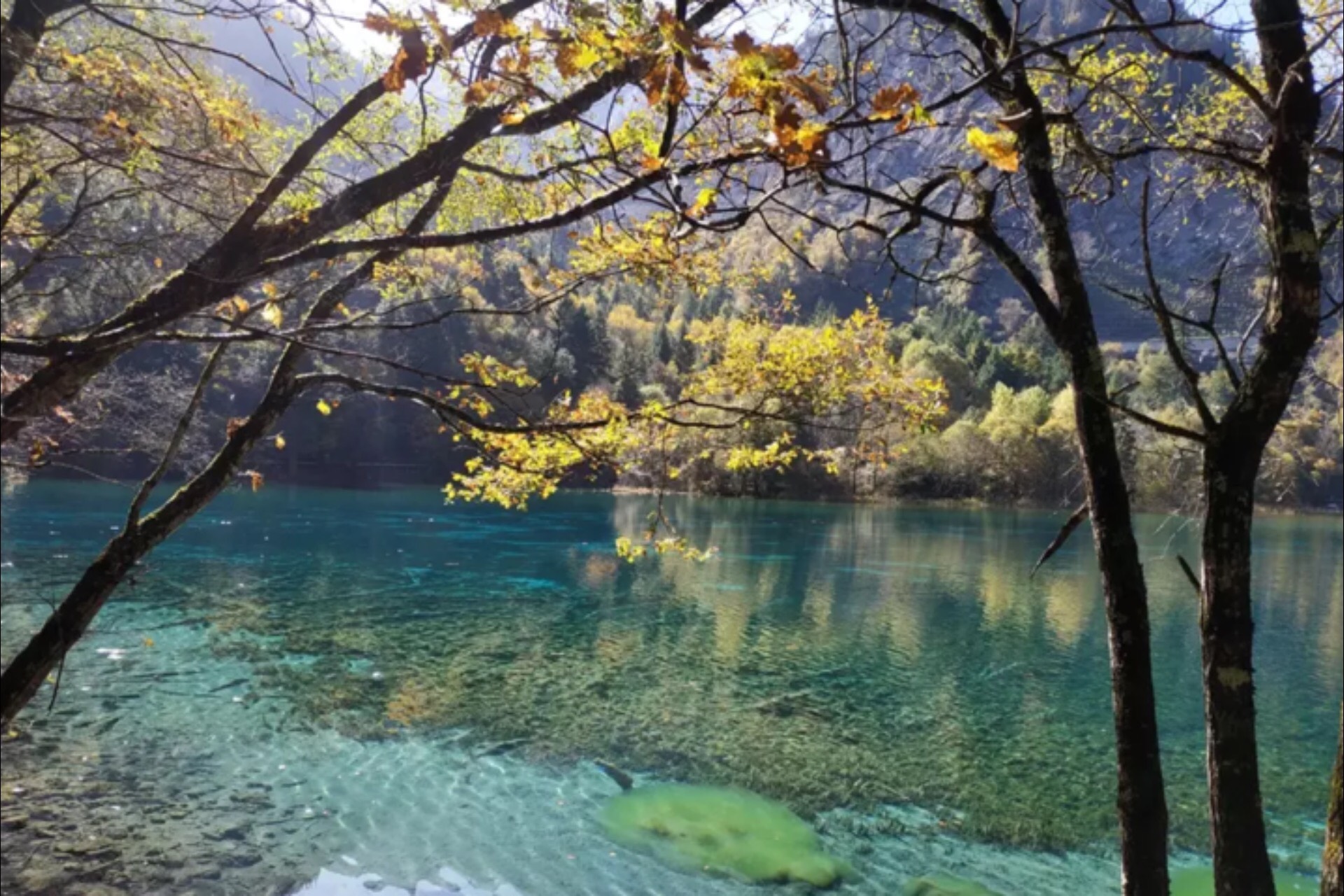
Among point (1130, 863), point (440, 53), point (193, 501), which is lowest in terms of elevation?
point (1130, 863)

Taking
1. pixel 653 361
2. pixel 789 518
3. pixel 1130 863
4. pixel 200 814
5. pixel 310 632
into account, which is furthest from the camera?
pixel 653 361

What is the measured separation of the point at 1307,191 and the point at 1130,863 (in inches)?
93.6

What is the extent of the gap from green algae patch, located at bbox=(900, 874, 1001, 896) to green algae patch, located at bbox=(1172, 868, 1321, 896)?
6.20ft

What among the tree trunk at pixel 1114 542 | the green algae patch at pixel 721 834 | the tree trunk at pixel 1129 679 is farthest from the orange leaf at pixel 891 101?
the green algae patch at pixel 721 834

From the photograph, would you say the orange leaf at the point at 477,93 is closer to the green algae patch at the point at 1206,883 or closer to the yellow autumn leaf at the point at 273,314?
the yellow autumn leaf at the point at 273,314

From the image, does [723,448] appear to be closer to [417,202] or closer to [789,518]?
[417,202]

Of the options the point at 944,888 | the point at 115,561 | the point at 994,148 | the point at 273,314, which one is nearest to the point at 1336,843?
the point at 994,148

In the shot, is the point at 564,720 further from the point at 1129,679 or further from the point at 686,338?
the point at 1129,679

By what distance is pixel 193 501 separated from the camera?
5059 millimetres

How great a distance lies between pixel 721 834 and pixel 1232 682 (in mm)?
6950

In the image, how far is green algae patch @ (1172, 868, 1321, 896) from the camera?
8453 millimetres

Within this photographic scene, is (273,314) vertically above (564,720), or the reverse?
(273,314)

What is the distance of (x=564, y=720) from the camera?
490 inches

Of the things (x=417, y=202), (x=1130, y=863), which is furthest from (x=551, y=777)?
(x=1130, y=863)
